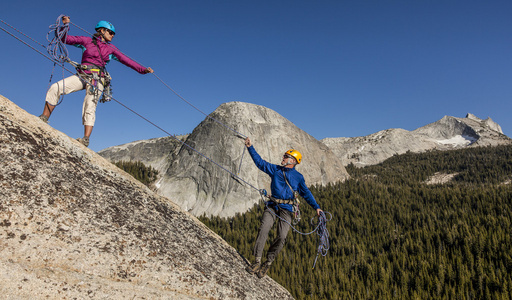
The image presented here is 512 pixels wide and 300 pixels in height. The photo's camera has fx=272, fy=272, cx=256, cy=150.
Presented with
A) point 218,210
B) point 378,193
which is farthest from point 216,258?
point 378,193

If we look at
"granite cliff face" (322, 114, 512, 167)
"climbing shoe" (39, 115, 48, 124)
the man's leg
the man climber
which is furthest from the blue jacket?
"granite cliff face" (322, 114, 512, 167)

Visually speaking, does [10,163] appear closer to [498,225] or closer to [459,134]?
[498,225]

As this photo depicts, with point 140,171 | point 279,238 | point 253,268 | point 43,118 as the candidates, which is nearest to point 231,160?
point 140,171

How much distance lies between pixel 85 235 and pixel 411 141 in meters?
76.7

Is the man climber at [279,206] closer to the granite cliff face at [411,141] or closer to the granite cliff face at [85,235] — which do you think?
the granite cliff face at [85,235]

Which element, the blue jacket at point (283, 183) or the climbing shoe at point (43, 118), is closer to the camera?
the climbing shoe at point (43, 118)

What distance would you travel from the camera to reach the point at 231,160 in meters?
25.2

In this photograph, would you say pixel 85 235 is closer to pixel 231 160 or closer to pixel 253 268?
pixel 253 268

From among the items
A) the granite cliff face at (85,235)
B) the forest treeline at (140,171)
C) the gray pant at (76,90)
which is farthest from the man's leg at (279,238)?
the forest treeline at (140,171)

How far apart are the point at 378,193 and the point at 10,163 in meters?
25.9

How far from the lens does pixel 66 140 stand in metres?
5.14

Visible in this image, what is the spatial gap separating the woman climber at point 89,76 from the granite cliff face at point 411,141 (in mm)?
56860

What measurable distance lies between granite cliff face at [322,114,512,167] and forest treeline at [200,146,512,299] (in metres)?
36.3

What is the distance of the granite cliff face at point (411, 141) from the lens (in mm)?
61719
